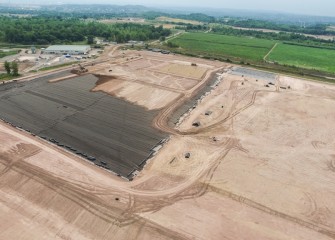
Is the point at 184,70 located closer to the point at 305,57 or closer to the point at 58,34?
the point at 305,57

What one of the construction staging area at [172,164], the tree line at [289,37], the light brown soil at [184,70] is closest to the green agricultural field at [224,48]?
the light brown soil at [184,70]

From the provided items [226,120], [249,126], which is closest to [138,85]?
[226,120]

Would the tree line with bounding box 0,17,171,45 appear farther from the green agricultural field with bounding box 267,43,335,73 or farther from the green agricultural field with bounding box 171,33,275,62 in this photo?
the green agricultural field with bounding box 267,43,335,73

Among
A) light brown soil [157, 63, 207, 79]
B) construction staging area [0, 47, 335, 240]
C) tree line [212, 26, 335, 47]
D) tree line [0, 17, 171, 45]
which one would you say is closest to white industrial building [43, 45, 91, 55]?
tree line [0, 17, 171, 45]

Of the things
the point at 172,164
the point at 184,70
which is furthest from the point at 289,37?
the point at 172,164

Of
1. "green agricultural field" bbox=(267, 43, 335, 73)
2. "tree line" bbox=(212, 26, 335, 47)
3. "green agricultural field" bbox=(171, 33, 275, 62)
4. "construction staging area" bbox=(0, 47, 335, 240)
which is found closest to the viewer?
"construction staging area" bbox=(0, 47, 335, 240)
